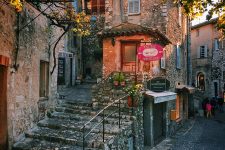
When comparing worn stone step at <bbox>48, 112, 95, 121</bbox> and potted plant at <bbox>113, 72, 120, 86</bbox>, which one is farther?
potted plant at <bbox>113, 72, 120, 86</bbox>

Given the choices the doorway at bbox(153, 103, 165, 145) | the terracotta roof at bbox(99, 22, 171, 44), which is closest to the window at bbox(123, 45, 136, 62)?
the terracotta roof at bbox(99, 22, 171, 44)

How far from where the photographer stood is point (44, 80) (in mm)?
11727

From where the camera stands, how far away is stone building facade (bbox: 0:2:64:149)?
8547 mm

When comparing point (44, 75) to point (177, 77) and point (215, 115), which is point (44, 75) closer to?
point (177, 77)

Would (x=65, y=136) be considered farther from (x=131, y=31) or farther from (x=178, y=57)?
(x=178, y=57)

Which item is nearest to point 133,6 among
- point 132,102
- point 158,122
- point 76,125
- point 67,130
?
point 158,122

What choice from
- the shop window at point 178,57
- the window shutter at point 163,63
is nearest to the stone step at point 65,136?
the window shutter at point 163,63

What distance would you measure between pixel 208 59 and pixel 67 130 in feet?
92.4

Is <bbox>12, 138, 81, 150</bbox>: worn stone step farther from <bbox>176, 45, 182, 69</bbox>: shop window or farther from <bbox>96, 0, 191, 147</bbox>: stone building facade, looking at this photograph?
<bbox>176, 45, 182, 69</bbox>: shop window

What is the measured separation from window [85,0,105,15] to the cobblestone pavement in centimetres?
1289

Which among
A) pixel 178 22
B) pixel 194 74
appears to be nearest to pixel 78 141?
pixel 178 22

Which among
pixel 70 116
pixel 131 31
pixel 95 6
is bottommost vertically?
pixel 70 116

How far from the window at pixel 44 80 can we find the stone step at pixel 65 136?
170 centimetres

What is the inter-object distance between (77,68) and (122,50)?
10.9 m
